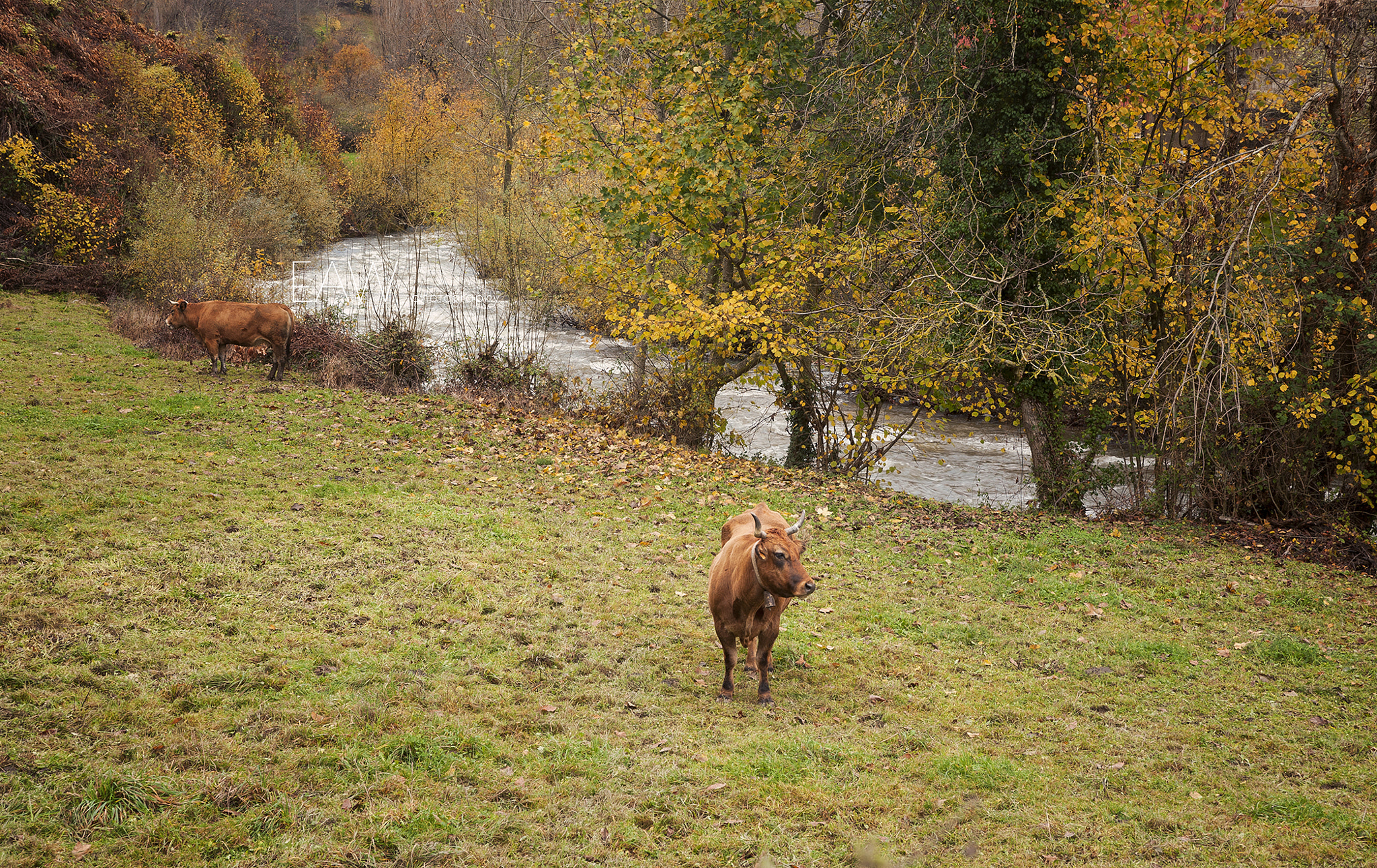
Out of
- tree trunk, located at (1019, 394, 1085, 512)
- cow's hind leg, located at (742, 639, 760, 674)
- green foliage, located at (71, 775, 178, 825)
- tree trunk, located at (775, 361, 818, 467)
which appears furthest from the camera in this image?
tree trunk, located at (775, 361, 818, 467)

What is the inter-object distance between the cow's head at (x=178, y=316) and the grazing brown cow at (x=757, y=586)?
591 inches

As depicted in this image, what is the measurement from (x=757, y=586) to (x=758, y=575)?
19 centimetres

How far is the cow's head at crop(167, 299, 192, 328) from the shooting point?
17.4 metres

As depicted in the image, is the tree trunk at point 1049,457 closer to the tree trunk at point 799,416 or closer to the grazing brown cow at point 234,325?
the tree trunk at point 799,416

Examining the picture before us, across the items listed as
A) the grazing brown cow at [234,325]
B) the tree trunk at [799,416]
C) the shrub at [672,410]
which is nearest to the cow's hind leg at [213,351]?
the grazing brown cow at [234,325]

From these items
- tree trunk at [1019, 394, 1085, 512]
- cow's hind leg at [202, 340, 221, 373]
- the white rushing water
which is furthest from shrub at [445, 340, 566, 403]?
tree trunk at [1019, 394, 1085, 512]

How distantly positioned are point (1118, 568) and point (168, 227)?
80.6 ft

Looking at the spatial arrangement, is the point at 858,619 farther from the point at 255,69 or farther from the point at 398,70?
the point at 398,70

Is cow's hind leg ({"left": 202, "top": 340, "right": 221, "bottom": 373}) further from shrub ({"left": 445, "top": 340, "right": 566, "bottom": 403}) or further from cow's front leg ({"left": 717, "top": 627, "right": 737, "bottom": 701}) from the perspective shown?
cow's front leg ({"left": 717, "top": 627, "right": 737, "bottom": 701})

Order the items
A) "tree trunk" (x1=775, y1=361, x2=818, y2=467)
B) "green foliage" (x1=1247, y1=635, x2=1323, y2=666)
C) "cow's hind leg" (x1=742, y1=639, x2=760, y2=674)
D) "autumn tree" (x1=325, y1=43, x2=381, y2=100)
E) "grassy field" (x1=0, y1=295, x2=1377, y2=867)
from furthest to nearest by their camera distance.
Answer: "autumn tree" (x1=325, y1=43, x2=381, y2=100) → "tree trunk" (x1=775, y1=361, x2=818, y2=467) → "green foliage" (x1=1247, y1=635, x2=1323, y2=666) → "cow's hind leg" (x1=742, y1=639, x2=760, y2=674) → "grassy field" (x1=0, y1=295, x2=1377, y2=867)

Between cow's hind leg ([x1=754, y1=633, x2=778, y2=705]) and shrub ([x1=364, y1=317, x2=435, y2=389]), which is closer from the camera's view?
cow's hind leg ([x1=754, y1=633, x2=778, y2=705])

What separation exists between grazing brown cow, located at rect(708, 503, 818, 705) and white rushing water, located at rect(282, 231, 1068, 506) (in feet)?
33.4

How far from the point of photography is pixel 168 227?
23531 mm

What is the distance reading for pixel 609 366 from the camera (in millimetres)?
25750
